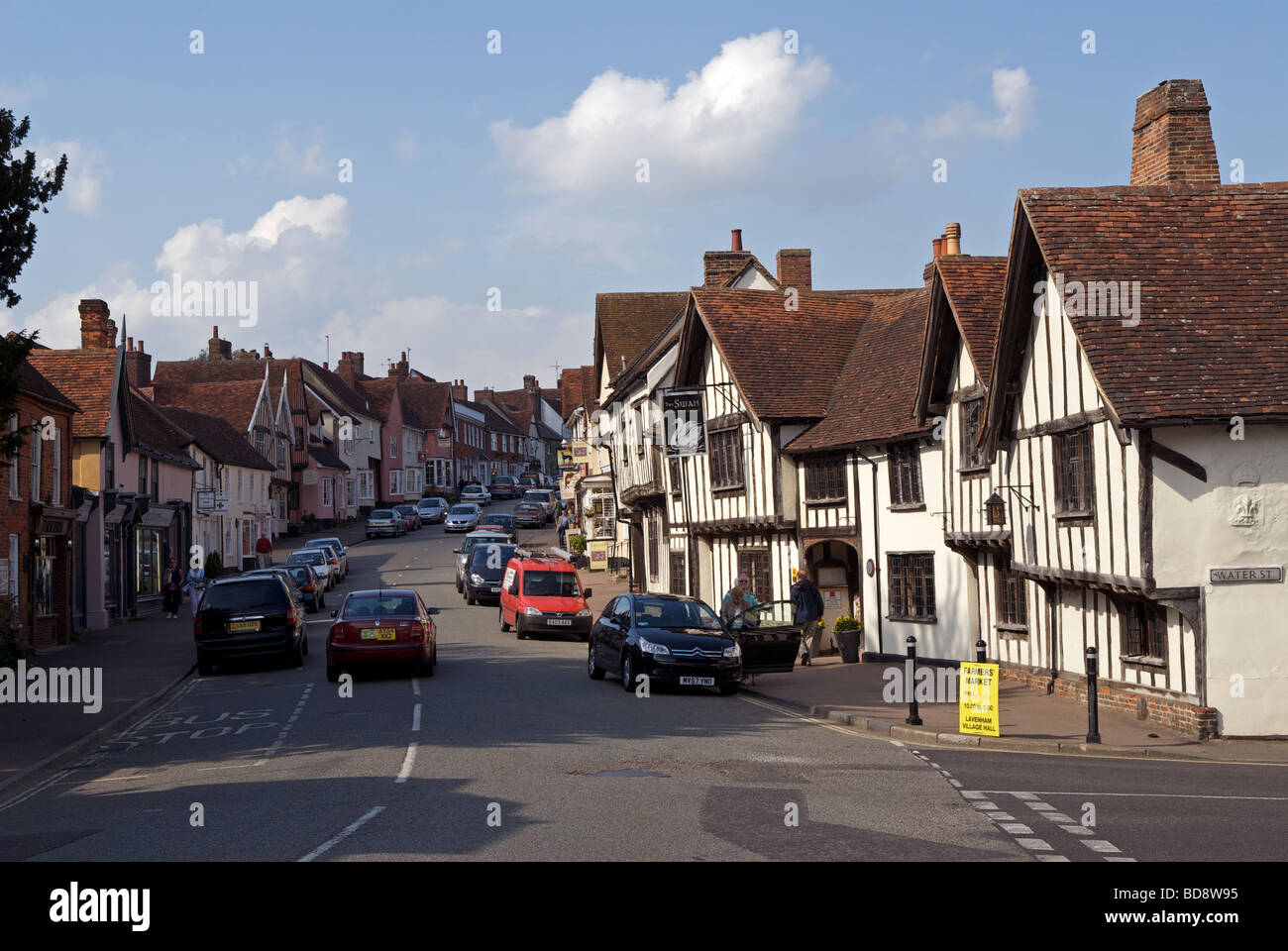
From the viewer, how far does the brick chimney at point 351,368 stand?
96.9 m

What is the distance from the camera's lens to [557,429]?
6093 inches

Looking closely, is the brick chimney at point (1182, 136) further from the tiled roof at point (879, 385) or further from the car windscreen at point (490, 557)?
the car windscreen at point (490, 557)

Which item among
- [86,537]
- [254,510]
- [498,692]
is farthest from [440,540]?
[498,692]

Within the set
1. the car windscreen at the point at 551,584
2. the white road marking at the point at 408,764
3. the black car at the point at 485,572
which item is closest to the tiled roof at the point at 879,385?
the car windscreen at the point at 551,584

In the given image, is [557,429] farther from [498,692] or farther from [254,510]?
[498,692]

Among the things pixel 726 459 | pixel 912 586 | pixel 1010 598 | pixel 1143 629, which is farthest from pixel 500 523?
pixel 1143 629

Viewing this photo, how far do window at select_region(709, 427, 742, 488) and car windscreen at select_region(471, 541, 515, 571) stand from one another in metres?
10.6

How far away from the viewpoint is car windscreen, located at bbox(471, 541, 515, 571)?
40438mm

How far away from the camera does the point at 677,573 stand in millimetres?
37188

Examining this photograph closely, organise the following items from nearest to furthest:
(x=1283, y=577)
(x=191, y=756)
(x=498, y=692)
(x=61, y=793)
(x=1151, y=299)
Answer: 1. (x=61, y=793)
2. (x=191, y=756)
3. (x=1283, y=577)
4. (x=1151, y=299)
5. (x=498, y=692)

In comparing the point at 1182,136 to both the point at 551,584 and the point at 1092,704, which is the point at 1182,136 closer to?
the point at 1092,704

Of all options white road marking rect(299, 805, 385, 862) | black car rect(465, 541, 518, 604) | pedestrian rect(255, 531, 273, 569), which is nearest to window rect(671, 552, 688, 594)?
black car rect(465, 541, 518, 604)

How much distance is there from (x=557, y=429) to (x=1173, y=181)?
135m
